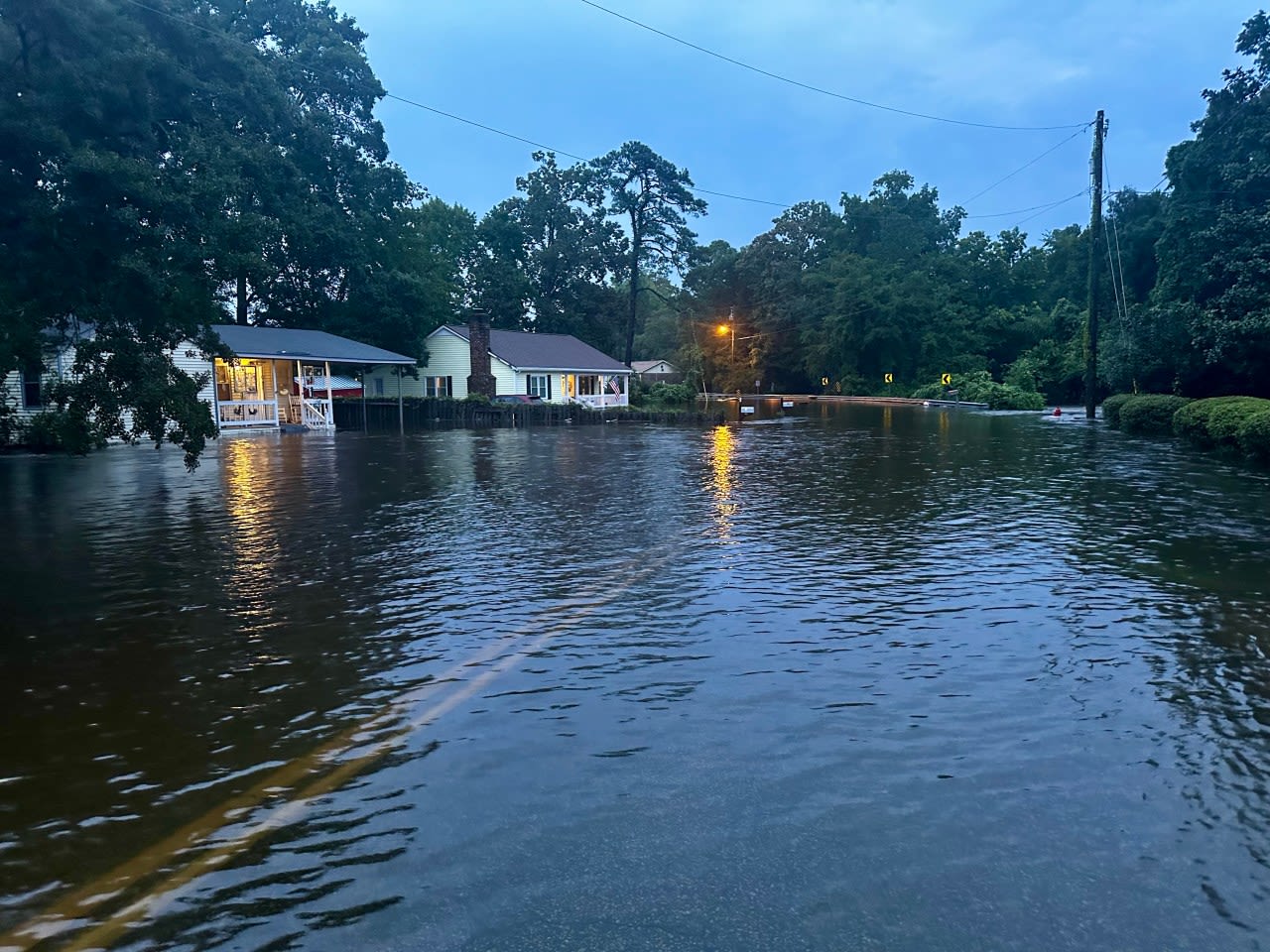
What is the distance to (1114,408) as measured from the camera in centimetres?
4038

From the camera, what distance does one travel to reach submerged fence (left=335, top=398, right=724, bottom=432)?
46.6 meters

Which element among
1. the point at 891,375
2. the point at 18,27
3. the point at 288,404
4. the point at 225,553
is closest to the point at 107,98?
the point at 18,27

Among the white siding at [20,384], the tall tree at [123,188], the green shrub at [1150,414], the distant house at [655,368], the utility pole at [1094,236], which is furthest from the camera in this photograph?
the distant house at [655,368]

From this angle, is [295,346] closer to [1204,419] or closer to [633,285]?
[1204,419]

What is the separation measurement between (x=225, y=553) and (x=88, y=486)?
10570 mm

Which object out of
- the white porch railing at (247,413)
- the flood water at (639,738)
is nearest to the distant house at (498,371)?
the white porch railing at (247,413)

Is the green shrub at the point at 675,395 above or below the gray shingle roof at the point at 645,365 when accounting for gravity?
below

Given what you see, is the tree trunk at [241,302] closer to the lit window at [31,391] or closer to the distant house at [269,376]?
the distant house at [269,376]

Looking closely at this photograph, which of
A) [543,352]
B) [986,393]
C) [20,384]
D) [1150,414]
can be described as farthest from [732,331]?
[20,384]

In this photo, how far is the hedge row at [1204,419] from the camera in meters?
23.2

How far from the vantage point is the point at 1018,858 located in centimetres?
459

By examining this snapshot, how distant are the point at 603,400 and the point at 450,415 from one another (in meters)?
15.2

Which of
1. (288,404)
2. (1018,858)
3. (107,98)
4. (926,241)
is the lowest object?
(1018,858)

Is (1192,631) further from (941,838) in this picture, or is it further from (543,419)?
(543,419)
